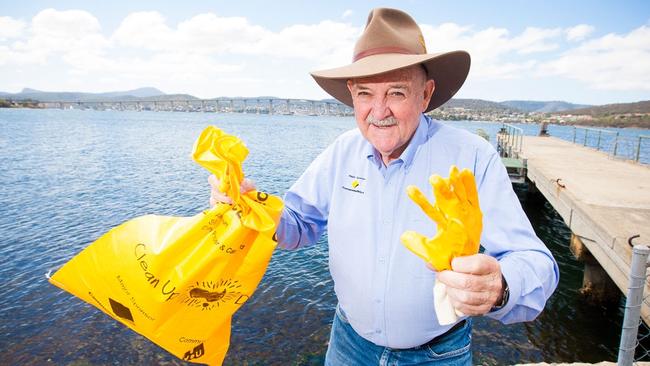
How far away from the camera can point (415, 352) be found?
232 cm

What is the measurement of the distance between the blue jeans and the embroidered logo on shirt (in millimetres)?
997

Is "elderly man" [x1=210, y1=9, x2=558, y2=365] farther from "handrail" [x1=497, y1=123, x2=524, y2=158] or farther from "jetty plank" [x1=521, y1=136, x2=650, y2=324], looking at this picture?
"handrail" [x1=497, y1=123, x2=524, y2=158]

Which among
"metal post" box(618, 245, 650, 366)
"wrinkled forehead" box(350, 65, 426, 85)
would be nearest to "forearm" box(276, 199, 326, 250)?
"wrinkled forehead" box(350, 65, 426, 85)

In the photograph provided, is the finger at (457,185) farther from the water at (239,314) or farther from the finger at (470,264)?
the water at (239,314)

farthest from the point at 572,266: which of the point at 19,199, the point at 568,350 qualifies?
the point at 19,199

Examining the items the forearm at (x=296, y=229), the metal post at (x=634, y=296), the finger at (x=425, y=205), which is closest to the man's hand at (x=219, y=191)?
the forearm at (x=296, y=229)

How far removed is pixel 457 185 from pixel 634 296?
3.20 metres

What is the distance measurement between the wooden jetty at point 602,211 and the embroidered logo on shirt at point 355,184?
4.14 m

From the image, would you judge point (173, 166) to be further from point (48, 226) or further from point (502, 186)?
point (502, 186)

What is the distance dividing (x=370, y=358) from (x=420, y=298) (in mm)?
616

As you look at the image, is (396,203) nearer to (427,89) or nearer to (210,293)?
(427,89)

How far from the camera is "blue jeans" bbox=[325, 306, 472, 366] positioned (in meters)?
2.30

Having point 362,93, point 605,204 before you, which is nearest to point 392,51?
point 362,93

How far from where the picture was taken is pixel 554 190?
10453 millimetres
